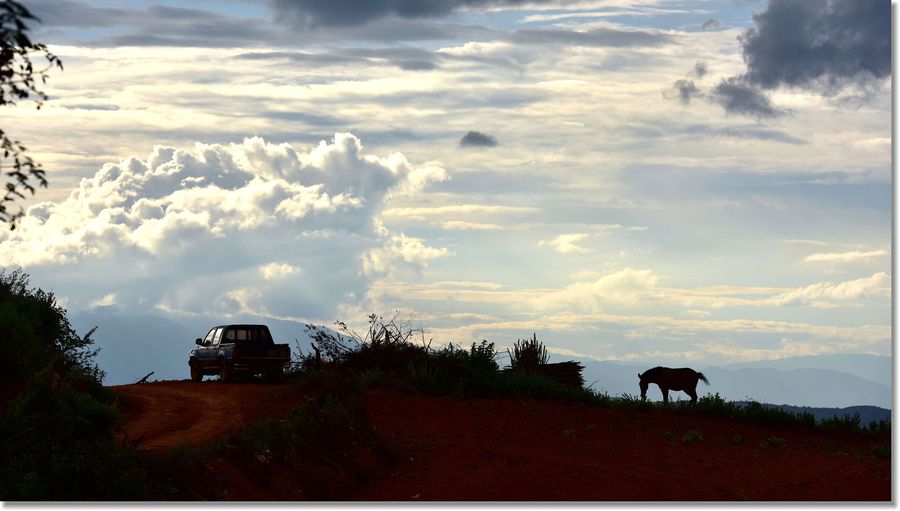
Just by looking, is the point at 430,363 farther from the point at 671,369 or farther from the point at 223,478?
the point at 223,478

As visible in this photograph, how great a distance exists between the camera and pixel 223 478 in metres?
16.4

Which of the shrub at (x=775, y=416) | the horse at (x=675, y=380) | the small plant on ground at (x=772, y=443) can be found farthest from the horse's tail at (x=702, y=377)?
the small plant on ground at (x=772, y=443)

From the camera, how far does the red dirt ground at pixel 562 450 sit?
17625 mm

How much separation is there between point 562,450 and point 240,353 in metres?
15.4

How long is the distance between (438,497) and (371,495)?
4.49 ft

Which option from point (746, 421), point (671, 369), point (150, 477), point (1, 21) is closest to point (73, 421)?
point (150, 477)

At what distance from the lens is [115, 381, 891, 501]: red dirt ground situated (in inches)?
694

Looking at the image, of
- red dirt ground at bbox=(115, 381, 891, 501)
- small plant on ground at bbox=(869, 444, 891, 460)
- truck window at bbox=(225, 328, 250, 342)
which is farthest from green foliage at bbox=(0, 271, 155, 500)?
truck window at bbox=(225, 328, 250, 342)

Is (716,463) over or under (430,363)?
under

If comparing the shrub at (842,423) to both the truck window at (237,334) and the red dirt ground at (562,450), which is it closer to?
the red dirt ground at (562,450)

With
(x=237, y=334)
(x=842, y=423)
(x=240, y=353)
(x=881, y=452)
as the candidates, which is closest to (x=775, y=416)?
(x=842, y=423)

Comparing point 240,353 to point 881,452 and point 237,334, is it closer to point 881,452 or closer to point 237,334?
point 237,334

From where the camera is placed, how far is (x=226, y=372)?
34312 mm

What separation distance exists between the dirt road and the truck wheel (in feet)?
6.14
